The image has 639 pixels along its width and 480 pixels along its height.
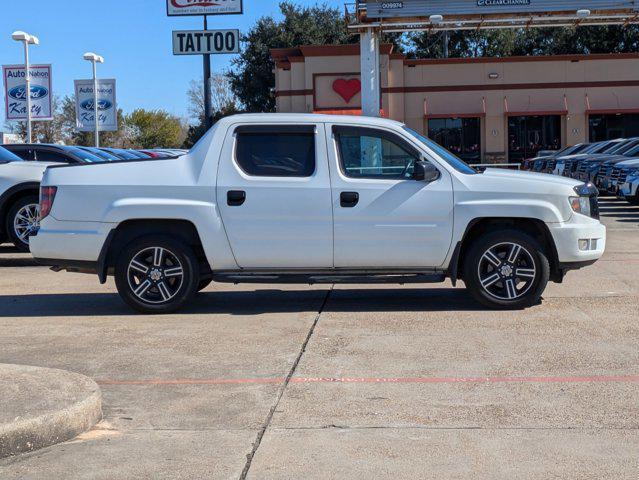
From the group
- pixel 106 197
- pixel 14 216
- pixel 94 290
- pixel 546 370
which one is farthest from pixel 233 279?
pixel 14 216

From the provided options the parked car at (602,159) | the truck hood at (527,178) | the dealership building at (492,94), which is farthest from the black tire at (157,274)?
the dealership building at (492,94)

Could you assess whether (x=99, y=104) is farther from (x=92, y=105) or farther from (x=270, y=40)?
(x=270, y=40)

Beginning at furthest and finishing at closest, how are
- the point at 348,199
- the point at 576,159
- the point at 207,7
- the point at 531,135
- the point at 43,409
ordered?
the point at 531,135
the point at 576,159
the point at 207,7
the point at 348,199
the point at 43,409

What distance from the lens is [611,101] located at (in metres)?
42.7

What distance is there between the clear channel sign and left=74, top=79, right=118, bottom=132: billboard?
13000 millimetres

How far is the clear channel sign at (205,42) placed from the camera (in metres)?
22.0

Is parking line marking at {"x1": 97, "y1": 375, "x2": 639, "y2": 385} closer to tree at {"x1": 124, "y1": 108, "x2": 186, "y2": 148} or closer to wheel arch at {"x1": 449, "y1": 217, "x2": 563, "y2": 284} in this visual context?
wheel arch at {"x1": 449, "y1": 217, "x2": 563, "y2": 284}

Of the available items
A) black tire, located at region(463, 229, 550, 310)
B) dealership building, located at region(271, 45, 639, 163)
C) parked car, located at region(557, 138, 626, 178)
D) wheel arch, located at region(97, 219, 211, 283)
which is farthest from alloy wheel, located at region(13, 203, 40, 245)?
dealership building, located at region(271, 45, 639, 163)

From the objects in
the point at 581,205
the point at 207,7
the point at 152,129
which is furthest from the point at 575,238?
the point at 152,129

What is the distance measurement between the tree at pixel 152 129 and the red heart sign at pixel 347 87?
123ft

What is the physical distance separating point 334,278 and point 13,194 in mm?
6466

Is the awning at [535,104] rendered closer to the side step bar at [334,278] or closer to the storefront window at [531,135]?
the storefront window at [531,135]

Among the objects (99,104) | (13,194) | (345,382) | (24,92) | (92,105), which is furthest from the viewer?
(99,104)

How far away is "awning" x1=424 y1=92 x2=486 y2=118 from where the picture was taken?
142 feet
